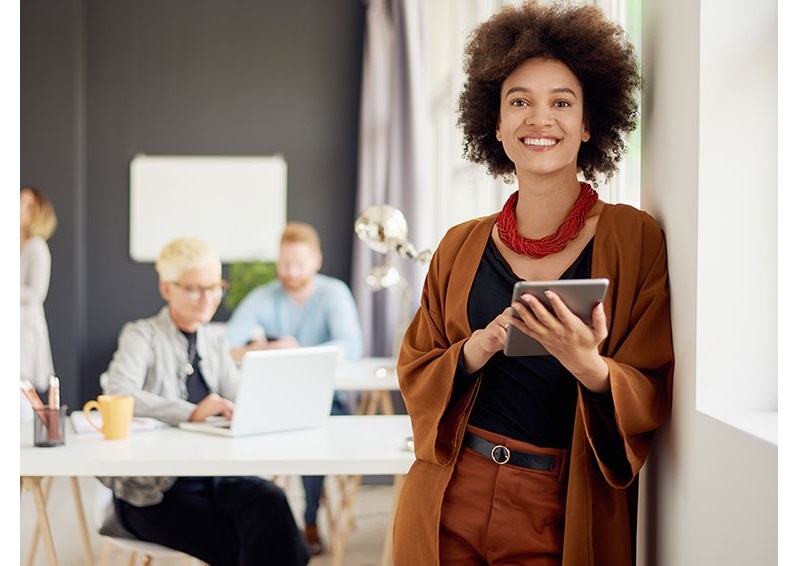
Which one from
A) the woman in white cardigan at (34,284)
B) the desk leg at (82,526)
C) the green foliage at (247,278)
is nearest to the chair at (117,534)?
the desk leg at (82,526)

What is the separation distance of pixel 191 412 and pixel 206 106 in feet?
14.8

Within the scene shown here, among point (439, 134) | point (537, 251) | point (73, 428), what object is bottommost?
point (73, 428)

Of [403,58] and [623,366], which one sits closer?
[623,366]

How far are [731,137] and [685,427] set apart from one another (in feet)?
1.43

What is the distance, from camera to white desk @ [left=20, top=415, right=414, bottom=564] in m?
2.54

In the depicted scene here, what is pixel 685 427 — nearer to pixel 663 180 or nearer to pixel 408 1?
pixel 663 180

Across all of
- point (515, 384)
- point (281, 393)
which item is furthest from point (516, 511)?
point (281, 393)

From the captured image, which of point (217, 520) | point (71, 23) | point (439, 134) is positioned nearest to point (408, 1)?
point (439, 134)

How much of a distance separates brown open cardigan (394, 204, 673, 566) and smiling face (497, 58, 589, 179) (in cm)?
13

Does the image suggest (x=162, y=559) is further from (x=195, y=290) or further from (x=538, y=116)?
(x=538, y=116)

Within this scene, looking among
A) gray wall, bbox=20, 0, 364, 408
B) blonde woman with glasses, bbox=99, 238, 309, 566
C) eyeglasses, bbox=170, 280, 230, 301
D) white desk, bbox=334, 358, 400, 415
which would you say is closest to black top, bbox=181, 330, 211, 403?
blonde woman with glasses, bbox=99, 238, 309, 566

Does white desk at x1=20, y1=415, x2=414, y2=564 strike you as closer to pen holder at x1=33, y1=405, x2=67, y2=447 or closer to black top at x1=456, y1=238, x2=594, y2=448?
pen holder at x1=33, y1=405, x2=67, y2=447

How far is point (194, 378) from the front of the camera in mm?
3207

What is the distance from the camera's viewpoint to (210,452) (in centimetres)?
265
